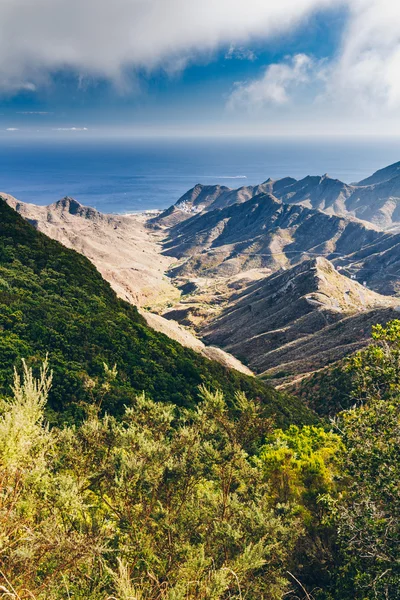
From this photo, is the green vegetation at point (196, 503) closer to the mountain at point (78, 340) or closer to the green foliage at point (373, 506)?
the green foliage at point (373, 506)

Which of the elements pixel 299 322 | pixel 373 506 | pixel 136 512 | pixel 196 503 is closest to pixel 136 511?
pixel 136 512

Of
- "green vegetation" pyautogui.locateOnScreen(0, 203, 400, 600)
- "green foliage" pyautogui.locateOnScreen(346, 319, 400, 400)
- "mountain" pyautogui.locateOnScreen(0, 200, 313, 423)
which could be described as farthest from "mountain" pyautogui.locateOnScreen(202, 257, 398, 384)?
"green foliage" pyautogui.locateOnScreen(346, 319, 400, 400)

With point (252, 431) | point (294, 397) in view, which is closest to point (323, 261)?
point (294, 397)

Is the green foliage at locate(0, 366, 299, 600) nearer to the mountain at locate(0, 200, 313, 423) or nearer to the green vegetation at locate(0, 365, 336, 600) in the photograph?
the green vegetation at locate(0, 365, 336, 600)

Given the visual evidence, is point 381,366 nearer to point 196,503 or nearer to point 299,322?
point 196,503

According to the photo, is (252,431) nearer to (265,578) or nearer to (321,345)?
(265,578)

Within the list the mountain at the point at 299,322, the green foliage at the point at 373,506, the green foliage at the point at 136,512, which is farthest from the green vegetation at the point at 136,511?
the mountain at the point at 299,322
